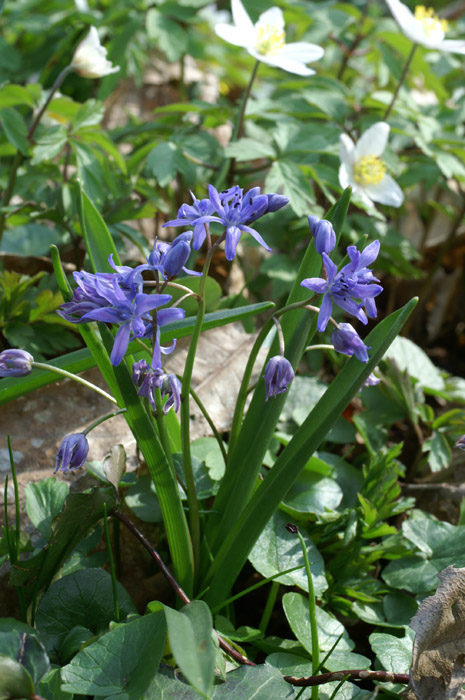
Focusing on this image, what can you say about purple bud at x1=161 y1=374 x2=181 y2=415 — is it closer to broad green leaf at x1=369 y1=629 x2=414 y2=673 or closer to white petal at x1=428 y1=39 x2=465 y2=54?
broad green leaf at x1=369 y1=629 x2=414 y2=673

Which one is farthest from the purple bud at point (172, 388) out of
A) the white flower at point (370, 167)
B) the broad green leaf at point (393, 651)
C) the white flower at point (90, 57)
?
the white flower at point (90, 57)

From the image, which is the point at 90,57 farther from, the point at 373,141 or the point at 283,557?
the point at 283,557

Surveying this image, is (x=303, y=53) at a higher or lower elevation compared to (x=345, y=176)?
higher

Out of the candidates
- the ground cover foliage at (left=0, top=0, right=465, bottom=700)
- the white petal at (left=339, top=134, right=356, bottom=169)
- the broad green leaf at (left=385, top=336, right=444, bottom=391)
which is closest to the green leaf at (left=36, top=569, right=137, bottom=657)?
the ground cover foliage at (left=0, top=0, right=465, bottom=700)


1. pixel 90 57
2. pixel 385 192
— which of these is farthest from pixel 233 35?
pixel 385 192

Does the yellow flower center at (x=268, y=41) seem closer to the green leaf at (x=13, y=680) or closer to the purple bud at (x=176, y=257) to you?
the purple bud at (x=176, y=257)
